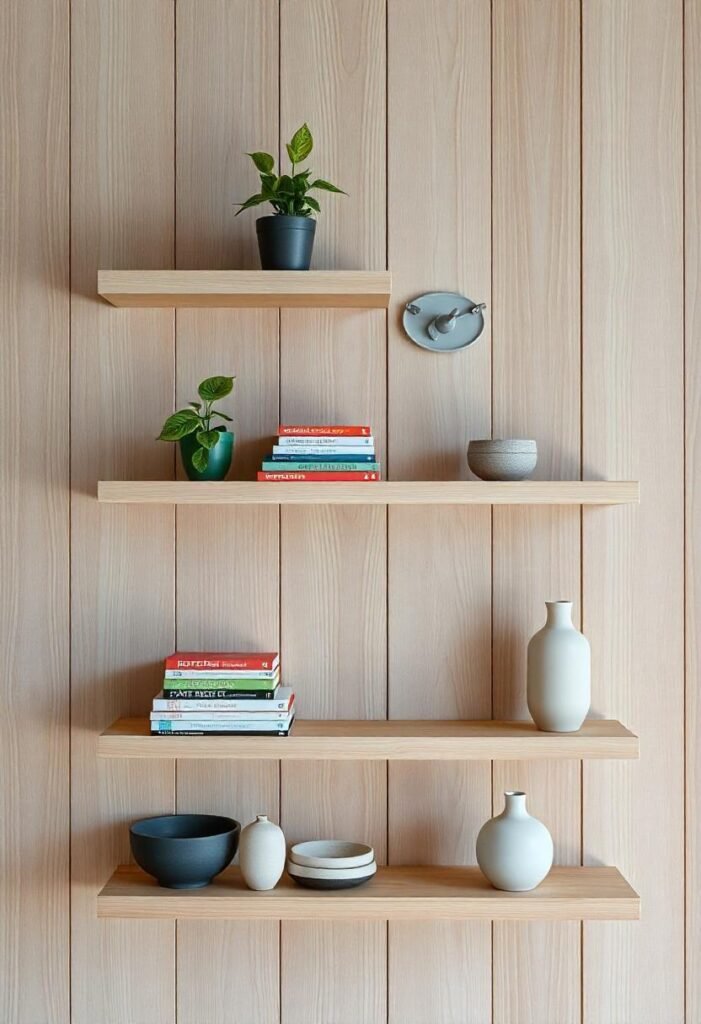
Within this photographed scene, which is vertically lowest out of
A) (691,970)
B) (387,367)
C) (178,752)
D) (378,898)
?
(691,970)

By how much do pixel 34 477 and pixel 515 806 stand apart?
99 centimetres

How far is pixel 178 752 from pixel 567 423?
86cm

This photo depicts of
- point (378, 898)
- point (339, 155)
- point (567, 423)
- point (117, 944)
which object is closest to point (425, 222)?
point (339, 155)

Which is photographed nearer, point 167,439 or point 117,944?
point 167,439

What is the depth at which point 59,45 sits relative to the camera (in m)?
1.97

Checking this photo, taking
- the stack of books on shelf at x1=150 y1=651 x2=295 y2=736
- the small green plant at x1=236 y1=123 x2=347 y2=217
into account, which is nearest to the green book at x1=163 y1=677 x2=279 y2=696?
the stack of books on shelf at x1=150 y1=651 x2=295 y2=736

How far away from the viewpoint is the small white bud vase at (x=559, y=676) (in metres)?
1.82

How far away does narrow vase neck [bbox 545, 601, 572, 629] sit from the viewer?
1848mm

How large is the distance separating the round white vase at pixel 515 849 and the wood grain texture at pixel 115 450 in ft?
1.84

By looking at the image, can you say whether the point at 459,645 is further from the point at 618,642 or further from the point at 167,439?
the point at 167,439

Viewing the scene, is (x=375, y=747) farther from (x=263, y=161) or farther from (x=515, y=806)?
(x=263, y=161)

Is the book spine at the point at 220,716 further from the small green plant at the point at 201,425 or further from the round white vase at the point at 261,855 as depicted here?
the small green plant at the point at 201,425

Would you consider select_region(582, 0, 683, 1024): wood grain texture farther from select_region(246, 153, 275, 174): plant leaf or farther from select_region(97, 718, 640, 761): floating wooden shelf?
select_region(246, 153, 275, 174): plant leaf

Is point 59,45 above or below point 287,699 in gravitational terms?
above
